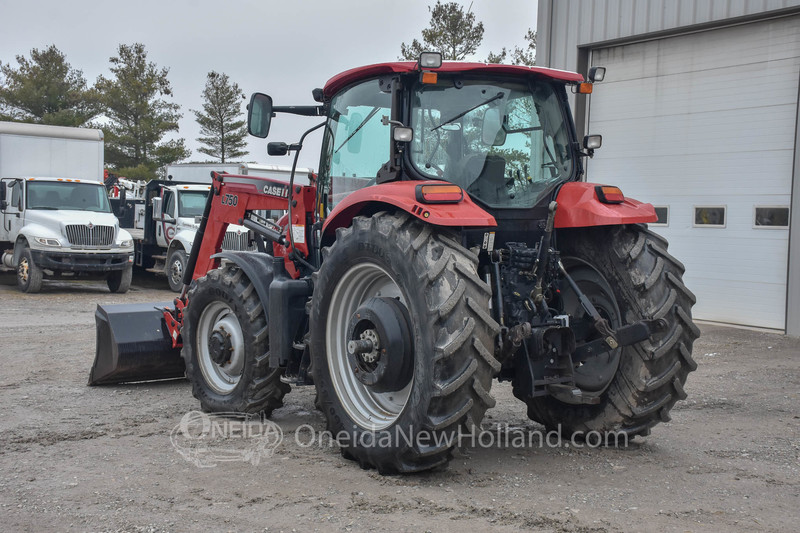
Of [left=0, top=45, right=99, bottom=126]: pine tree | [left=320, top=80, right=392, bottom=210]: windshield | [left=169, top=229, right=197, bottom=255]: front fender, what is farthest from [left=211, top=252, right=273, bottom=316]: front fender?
[left=0, top=45, right=99, bottom=126]: pine tree

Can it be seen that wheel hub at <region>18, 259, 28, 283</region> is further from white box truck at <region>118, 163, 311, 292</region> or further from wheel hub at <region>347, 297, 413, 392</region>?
wheel hub at <region>347, 297, 413, 392</region>

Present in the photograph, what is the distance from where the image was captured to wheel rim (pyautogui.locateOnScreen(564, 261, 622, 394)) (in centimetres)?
534

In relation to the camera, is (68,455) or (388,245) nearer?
(388,245)

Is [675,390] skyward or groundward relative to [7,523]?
skyward

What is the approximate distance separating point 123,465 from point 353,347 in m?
1.51

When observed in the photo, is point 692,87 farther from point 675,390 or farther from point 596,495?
point 596,495

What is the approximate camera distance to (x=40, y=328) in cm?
1148

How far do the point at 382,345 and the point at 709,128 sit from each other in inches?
348

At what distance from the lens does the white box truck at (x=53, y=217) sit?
1659 centimetres

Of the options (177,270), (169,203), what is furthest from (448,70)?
(169,203)

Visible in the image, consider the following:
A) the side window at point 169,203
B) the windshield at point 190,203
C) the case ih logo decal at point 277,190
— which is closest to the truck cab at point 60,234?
the side window at point 169,203

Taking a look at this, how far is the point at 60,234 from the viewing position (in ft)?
→ 54.4

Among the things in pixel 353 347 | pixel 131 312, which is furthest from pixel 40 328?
pixel 353 347

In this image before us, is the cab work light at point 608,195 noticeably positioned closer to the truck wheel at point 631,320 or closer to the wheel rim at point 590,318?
the truck wheel at point 631,320
